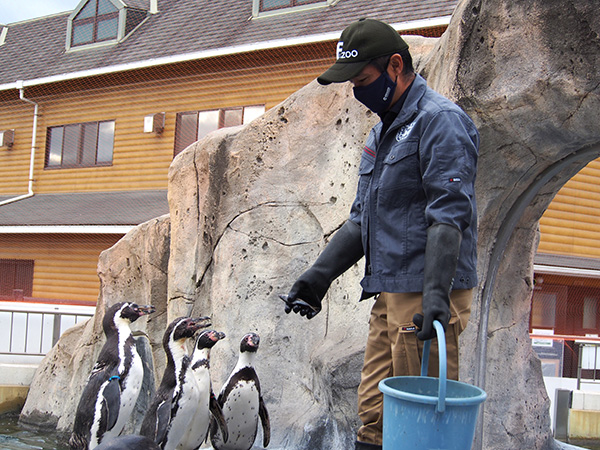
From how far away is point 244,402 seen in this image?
5.62m

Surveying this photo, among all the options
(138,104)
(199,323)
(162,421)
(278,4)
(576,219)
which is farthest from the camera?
(138,104)

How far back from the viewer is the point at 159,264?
26.5 ft

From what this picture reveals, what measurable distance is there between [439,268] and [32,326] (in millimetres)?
8817

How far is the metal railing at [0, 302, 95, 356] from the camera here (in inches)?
402

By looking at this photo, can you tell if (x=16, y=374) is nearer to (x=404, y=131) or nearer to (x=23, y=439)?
(x=23, y=439)

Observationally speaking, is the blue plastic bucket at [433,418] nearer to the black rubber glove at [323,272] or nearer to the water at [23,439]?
the black rubber glove at [323,272]

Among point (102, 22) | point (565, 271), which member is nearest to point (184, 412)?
point (565, 271)

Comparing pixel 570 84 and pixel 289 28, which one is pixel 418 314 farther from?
pixel 289 28

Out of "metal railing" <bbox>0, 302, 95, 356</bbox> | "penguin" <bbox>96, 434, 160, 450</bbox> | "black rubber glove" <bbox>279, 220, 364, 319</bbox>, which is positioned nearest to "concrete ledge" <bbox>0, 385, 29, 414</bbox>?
"metal railing" <bbox>0, 302, 95, 356</bbox>

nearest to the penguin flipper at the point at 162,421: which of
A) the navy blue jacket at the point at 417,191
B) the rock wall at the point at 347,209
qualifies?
the rock wall at the point at 347,209

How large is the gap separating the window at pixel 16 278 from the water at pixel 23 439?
315 inches

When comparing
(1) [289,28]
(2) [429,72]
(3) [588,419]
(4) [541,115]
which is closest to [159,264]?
(2) [429,72]

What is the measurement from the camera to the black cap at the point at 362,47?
9.98ft

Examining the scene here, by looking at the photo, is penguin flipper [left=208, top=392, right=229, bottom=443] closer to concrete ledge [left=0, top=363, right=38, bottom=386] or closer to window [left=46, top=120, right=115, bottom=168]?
concrete ledge [left=0, top=363, right=38, bottom=386]
